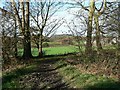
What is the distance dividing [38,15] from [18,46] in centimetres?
1737

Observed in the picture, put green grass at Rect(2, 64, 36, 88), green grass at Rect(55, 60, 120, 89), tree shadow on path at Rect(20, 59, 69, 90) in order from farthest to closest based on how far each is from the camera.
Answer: green grass at Rect(2, 64, 36, 88), tree shadow on path at Rect(20, 59, 69, 90), green grass at Rect(55, 60, 120, 89)

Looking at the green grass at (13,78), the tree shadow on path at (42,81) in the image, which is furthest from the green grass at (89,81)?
the green grass at (13,78)

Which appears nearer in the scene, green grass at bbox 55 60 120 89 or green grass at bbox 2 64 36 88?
green grass at bbox 55 60 120 89

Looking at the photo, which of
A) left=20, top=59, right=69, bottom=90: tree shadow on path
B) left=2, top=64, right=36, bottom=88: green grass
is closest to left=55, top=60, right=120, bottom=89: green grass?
left=20, top=59, right=69, bottom=90: tree shadow on path

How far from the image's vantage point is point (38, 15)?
122 feet

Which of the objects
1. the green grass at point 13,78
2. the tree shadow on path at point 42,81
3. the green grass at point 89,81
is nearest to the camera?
the green grass at point 89,81

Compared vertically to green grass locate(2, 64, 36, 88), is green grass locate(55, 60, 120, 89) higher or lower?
higher

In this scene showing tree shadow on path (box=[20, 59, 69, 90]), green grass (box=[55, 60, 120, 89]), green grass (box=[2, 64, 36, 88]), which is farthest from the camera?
green grass (box=[2, 64, 36, 88])

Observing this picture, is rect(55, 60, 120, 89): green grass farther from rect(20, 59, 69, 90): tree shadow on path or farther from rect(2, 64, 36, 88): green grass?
rect(2, 64, 36, 88): green grass

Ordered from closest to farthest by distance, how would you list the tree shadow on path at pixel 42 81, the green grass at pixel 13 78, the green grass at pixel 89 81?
the green grass at pixel 89 81
the tree shadow on path at pixel 42 81
the green grass at pixel 13 78

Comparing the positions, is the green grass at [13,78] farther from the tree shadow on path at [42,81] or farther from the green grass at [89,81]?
the green grass at [89,81]

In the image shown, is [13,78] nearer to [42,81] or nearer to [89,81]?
[42,81]

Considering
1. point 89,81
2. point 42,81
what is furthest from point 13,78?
point 89,81

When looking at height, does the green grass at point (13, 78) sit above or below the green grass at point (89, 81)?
below
